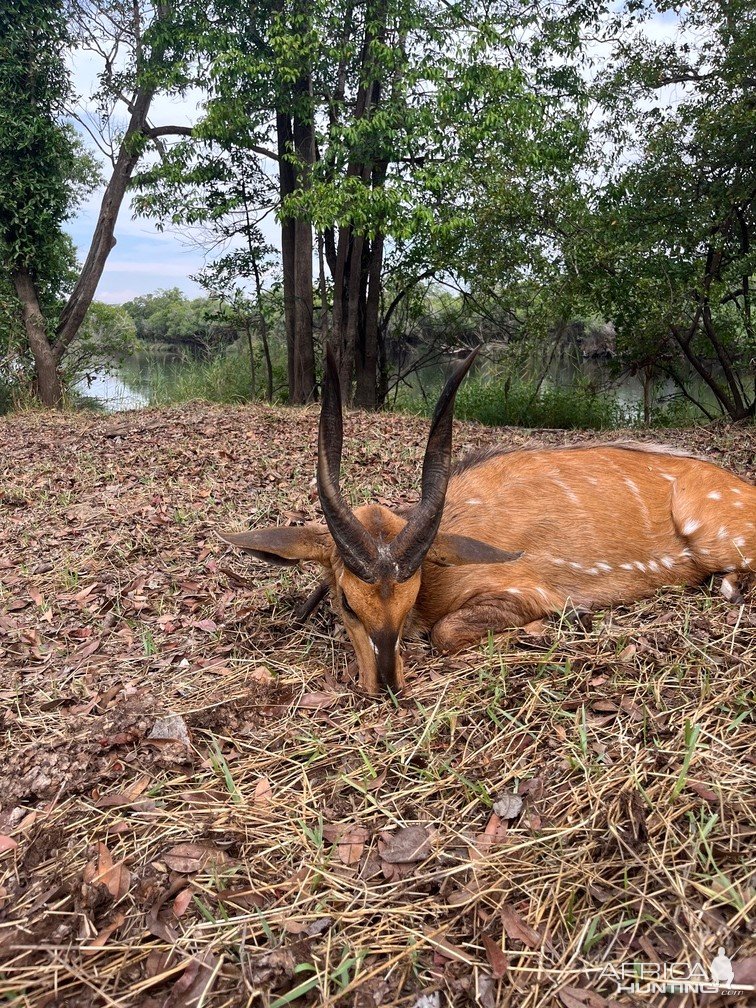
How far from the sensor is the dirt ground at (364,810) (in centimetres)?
221

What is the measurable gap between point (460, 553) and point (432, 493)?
48 cm

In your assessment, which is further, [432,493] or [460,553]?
[460,553]

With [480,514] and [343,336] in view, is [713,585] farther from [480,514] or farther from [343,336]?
[343,336]

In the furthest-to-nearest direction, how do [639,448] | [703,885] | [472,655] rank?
[639,448] → [472,655] → [703,885]

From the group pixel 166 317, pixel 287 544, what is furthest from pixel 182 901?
pixel 166 317

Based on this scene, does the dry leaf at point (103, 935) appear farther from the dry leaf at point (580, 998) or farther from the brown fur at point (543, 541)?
the brown fur at point (543, 541)

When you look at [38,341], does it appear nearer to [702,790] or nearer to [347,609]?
[347,609]

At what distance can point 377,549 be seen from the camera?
3811mm

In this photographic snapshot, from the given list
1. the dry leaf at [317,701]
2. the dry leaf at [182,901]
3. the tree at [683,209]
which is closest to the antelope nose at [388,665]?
the dry leaf at [317,701]

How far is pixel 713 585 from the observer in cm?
470

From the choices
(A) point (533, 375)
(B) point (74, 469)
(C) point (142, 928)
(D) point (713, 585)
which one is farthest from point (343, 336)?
(C) point (142, 928)

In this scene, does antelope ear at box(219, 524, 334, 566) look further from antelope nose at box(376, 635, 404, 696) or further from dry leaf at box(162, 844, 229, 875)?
dry leaf at box(162, 844, 229, 875)

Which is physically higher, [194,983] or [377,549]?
[377,549]

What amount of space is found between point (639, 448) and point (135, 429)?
806 cm
